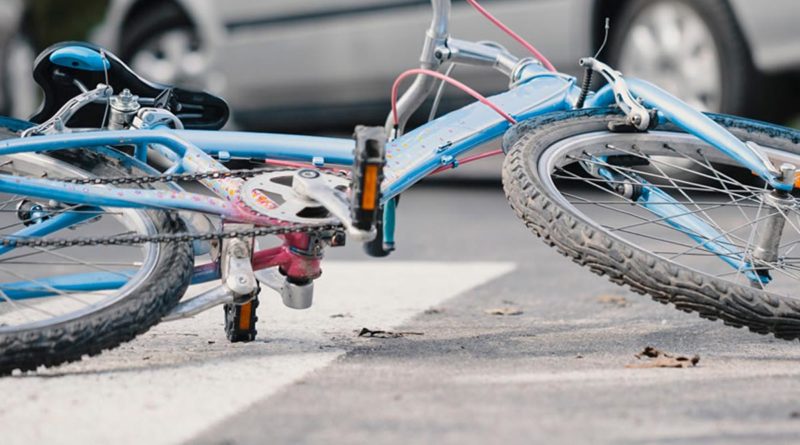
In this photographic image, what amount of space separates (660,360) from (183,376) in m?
1.31

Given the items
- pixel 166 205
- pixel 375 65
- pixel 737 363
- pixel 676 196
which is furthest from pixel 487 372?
pixel 375 65

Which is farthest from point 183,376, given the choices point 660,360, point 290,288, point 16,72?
point 16,72

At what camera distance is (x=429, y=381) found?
395 cm

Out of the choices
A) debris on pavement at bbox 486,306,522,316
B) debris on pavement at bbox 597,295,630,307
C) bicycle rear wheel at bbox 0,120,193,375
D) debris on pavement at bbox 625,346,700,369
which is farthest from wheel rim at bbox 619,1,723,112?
bicycle rear wheel at bbox 0,120,193,375

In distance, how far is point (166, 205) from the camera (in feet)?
13.9

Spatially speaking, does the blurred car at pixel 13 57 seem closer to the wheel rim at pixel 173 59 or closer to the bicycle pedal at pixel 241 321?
the wheel rim at pixel 173 59

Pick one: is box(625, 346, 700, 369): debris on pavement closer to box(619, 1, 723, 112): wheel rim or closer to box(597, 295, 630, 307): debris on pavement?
box(597, 295, 630, 307): debris on pavement

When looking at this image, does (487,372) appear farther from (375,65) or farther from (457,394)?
(375,65)

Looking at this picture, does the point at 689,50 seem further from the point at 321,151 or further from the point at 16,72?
the point at 16,72

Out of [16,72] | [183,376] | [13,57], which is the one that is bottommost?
[183,376]

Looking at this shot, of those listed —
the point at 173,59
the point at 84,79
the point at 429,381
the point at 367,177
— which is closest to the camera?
the point at 429,381

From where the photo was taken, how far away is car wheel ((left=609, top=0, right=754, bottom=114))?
28.5 ft

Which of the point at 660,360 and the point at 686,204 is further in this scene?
the point at 686,204

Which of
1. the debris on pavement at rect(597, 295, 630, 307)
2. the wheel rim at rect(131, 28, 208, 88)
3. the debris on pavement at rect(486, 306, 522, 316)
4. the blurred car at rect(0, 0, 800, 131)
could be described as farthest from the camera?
the wheel rim at rect(131, 28, 208, 88)
